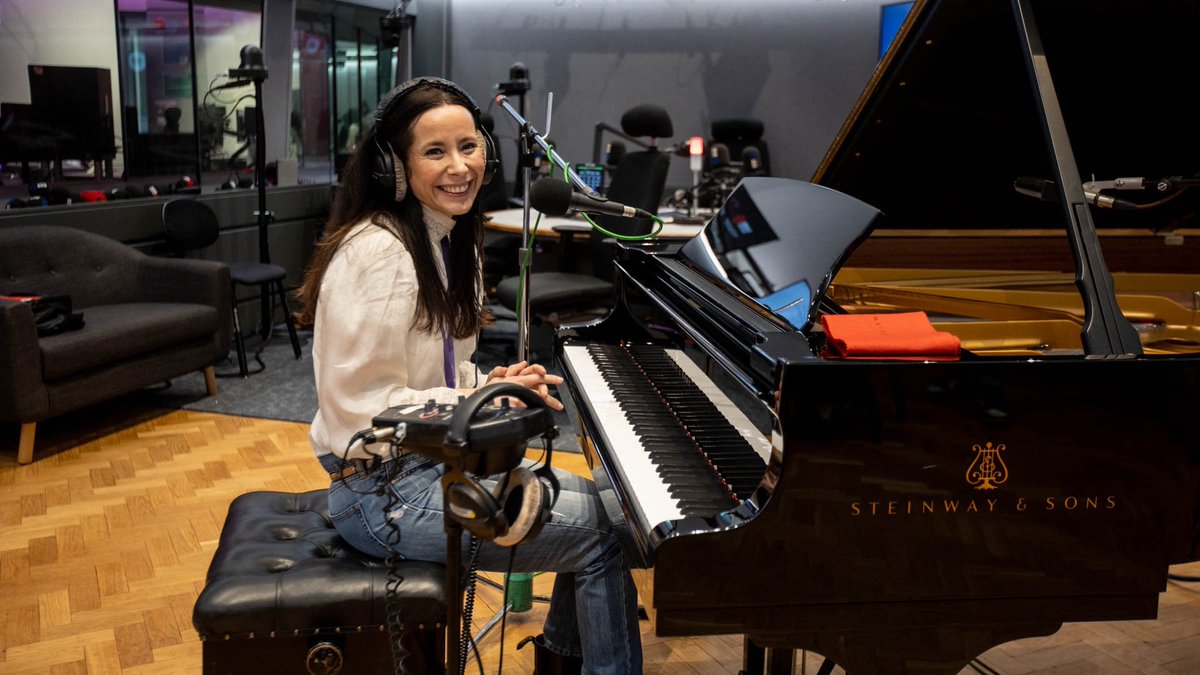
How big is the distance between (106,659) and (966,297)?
92.1 inches

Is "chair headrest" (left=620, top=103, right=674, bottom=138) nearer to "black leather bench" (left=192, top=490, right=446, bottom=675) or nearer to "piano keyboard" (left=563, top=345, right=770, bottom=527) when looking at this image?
"piano keyboard" (left=563, top=345, right=770, bottom=527)

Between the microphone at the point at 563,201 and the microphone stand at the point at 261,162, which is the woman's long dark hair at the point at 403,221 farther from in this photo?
the microphone stand at the point at 261,162

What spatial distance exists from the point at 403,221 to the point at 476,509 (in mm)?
916

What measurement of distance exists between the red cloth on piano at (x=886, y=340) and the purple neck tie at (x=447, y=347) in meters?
0.78

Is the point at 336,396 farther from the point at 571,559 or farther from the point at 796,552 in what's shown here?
the point at 796,552

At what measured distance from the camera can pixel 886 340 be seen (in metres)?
1.55

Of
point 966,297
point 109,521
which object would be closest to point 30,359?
point 109,521

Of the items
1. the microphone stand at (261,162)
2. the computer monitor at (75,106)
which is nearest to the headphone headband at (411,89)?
the computer monitor at (75,106)

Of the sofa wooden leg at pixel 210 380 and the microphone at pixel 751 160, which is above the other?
the microphone at pixel 751 160

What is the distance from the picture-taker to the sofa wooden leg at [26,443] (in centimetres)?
393

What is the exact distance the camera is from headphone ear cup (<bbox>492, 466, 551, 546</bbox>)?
1.31 metres

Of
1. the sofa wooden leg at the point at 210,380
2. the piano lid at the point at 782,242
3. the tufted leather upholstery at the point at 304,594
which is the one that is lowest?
the sofa wooden leg at the point at 210,380

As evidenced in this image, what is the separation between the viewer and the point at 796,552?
146cm

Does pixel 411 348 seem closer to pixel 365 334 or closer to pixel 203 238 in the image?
pixel 365 334
